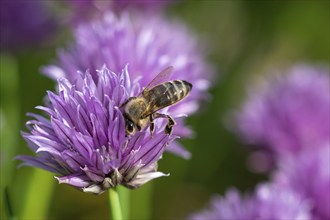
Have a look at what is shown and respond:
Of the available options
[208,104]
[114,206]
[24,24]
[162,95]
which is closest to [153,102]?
[162,95]

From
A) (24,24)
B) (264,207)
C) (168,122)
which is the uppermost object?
(24,24)

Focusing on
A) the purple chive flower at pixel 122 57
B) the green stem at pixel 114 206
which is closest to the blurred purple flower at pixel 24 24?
the purple chive flower at pixel 122 57

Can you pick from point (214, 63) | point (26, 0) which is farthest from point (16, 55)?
point (214, 63)

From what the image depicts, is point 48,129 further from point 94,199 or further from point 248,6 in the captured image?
point 248,6

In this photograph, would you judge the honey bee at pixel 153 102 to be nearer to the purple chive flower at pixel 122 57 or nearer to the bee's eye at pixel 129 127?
the bee's eye at pixel 129 127

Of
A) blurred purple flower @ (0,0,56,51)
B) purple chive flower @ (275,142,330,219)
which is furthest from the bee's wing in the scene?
blurred purple flower @ (0,0,56,51)

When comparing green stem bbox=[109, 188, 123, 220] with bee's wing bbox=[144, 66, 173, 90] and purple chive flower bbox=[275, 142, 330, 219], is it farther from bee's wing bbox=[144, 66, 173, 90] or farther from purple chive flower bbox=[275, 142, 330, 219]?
purple chive flower bbox=[275, 142, 330, 219]

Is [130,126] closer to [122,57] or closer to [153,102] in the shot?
[153,102]
